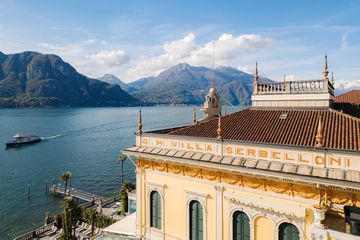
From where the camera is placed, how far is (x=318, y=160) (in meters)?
12.1

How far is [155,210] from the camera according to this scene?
693 inches

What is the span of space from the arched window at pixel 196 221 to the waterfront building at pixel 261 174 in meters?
0.06

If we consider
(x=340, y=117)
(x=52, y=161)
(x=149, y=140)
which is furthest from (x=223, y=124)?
(x=52, y=161)

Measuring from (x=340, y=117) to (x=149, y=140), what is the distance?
1156cm

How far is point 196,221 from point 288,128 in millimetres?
7638

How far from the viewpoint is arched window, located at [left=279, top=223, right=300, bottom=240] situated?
12.9 metres

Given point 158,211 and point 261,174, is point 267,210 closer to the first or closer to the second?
point 261,174

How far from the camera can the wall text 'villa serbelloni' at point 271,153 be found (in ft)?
38.1

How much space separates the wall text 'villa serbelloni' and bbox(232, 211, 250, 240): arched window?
320 centimetres

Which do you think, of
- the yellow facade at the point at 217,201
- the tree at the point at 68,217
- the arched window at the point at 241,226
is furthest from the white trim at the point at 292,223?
the tree at the point at 68,217

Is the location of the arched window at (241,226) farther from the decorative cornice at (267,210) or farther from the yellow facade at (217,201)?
the decorative cornice at (267,210)

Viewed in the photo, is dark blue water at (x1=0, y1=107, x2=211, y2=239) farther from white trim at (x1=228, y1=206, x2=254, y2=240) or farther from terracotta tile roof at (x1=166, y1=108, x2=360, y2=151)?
terracotta tile roof at (x1=166, y1=108, x2=360, y2=151)

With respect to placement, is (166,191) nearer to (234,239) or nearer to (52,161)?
(234,239)

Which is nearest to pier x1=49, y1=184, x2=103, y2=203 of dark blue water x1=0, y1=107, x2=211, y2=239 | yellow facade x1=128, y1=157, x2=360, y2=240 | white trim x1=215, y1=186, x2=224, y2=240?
dark blue water x1=0, y1=107, x2=211, y2=239
